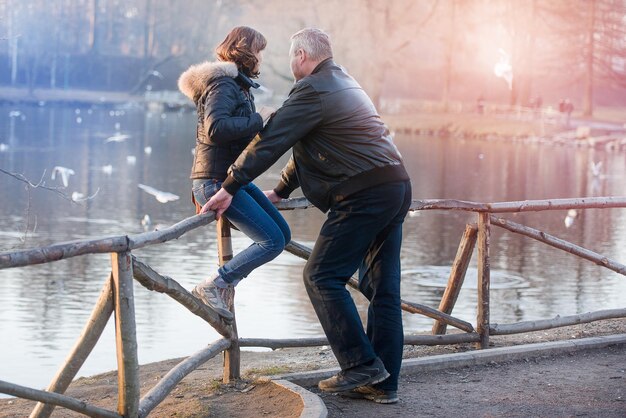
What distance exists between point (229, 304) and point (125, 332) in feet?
3.89

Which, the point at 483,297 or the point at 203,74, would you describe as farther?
the point at 483,297

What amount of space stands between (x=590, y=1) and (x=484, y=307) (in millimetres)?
50521

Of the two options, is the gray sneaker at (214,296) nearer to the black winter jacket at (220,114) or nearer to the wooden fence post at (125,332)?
the black winter jacket at (220,114)

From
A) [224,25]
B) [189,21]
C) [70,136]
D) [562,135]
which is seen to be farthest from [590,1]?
[189,21]

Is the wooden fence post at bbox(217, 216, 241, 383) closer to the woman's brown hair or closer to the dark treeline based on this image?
the woman's brown hair

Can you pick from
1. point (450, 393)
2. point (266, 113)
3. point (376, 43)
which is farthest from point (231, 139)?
point (376, 43)

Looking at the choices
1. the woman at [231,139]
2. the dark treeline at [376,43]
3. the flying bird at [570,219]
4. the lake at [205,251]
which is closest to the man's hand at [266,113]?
the woman at [231,139]

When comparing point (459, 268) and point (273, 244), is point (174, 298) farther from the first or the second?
point (459, 268)

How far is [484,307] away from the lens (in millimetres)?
7840

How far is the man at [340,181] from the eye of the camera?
224 inches

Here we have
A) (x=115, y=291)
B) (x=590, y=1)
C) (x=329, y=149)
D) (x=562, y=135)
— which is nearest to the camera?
(x=115, y=291)

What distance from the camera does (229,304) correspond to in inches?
251

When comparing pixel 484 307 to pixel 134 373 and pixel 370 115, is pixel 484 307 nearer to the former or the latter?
pixel 370 115

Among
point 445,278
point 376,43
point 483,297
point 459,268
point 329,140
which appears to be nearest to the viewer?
point 329,140
